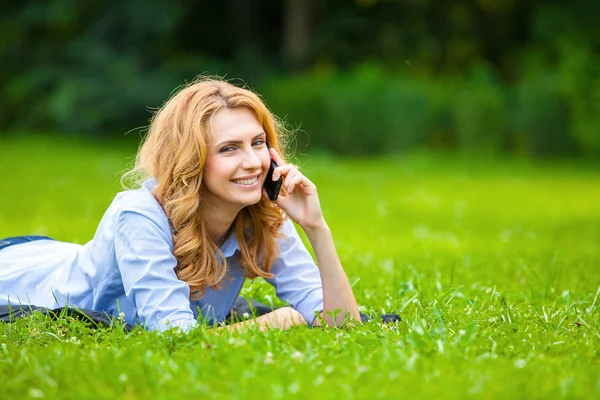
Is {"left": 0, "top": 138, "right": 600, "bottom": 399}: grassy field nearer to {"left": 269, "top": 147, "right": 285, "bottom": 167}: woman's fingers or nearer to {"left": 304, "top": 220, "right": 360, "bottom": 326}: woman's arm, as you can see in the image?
{"left": 304, "top": 220, "right": 360, "bottom": 326}: woman's arm

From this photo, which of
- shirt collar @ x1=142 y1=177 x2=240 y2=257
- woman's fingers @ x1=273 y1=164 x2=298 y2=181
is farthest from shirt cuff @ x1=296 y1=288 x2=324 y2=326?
woman's fingers @ x1=273 y1=164 x2=298 y2=181

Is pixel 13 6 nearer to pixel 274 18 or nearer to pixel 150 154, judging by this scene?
pixel 274 18

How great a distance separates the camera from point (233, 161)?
391cm

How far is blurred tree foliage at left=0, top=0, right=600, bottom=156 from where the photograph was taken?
72.1 feet

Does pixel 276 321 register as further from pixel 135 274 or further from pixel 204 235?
pixel 135 274

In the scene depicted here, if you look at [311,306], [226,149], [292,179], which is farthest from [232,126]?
[311,306]

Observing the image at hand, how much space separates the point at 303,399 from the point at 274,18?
2741 centimetres

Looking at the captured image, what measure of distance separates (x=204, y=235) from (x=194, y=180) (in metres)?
0.30

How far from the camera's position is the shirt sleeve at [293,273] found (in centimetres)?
434

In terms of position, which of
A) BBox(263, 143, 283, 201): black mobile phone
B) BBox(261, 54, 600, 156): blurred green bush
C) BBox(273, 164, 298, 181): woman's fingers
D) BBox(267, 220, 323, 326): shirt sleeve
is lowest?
BBox(261, 54, 600, 156): blurred green bush

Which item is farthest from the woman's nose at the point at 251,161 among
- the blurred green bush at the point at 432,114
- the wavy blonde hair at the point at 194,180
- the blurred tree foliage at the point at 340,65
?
the blurred green bush at the point at 432,114

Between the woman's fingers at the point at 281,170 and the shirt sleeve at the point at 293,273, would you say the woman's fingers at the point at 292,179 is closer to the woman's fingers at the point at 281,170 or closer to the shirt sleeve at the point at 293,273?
the woman's fingers at the point at 281,170

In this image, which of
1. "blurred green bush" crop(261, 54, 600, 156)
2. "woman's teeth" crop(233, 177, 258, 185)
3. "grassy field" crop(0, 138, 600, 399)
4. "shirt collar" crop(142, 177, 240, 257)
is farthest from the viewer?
"blurred green bush" crop(261, 54, 600, 156)

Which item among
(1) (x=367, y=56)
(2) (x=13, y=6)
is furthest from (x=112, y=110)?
(1) (x=367, y=56)
